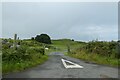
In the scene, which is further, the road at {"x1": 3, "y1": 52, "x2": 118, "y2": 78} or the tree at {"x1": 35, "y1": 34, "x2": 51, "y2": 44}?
the tree at {"x1": 35, "y1": 34, "x2": 51, "y2": 44}

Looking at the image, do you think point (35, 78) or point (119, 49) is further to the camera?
point (119, 49)

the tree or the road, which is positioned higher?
the tree

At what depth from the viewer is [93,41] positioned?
111 feet

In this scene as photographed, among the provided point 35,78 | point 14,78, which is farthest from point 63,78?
point 14,78

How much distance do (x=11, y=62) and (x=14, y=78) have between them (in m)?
5.75

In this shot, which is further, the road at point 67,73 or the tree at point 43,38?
the tree at point 43,38

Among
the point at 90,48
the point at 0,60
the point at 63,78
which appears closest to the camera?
the point at 63,78

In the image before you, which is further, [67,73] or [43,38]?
[43,38]

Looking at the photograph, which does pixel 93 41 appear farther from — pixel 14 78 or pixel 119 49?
pixel 14 78

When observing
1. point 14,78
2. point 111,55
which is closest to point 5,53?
point 14,78

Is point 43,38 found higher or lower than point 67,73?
higher

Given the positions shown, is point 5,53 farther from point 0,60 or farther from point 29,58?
point 29,58

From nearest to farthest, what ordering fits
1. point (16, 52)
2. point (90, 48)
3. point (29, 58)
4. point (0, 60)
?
point (0, 60) → point (16, 52) → point (29, 58) → point (90, 48)

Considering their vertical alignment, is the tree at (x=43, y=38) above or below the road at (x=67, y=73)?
above
